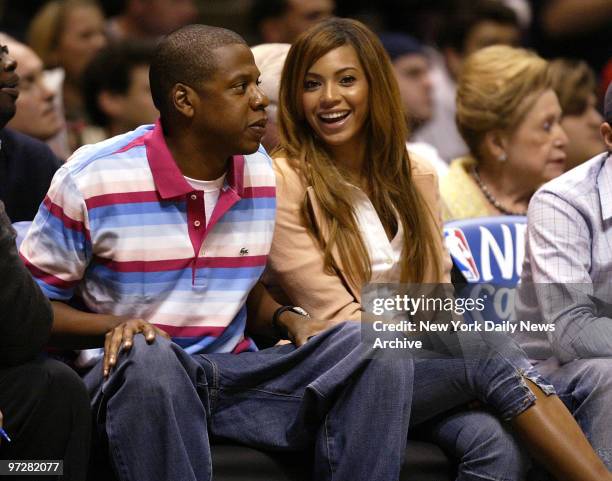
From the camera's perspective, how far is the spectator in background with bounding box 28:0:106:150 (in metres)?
5.91

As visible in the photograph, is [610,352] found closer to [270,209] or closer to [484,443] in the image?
[484,443]

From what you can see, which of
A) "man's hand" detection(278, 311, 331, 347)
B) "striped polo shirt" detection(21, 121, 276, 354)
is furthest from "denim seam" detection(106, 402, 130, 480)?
"man's hand" detection(278, 311, 331, 347)

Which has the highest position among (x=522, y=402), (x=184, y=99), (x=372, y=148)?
(x=184, y=99)

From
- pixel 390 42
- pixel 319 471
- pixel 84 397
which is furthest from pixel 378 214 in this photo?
pixel 390 42

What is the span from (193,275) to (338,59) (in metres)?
0.86

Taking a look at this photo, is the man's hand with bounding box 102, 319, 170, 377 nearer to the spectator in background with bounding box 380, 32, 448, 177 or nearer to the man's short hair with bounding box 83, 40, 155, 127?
the man's short hair with bounding box 83, 40, 155, 127

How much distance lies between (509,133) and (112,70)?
5.71ft

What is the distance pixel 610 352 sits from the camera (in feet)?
10.5

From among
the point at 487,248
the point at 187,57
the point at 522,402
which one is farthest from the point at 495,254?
the point at 187,57

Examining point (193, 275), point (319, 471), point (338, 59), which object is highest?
point (338, 59)

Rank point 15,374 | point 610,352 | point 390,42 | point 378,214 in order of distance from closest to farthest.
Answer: point 15,374, point 610,352, point 378,214, point 390,42

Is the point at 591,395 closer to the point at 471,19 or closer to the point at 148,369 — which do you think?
the point at 148,369

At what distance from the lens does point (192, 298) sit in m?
3.06

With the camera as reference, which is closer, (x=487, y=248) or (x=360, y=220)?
(x=360, y=220)
